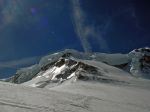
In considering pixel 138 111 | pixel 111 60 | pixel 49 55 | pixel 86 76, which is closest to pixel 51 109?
pixel 138 111

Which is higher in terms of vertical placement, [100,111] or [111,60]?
[111,60]

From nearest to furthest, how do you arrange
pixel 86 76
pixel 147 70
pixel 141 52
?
pixel 86 76, pixel 147 70, pixel 141 52

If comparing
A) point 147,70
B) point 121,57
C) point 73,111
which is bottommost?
point 73,111

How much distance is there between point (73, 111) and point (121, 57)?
15036cm

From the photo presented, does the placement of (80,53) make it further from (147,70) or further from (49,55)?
(147,70)

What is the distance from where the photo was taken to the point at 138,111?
17.3m

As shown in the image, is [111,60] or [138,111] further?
Answer: [111,60]

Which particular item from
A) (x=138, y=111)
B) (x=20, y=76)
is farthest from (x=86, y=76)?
(x=20, y=76)

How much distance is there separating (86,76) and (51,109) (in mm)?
48542

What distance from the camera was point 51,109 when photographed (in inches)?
475

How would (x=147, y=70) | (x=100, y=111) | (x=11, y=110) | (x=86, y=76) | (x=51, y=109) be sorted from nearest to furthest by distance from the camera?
(x=11, y=110) → (x=51, y=109) → (x=100, y=111) → (x=86, y=76) → (x=147, y=70)

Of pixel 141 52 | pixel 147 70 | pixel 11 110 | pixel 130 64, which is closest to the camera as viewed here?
pixel 11 110

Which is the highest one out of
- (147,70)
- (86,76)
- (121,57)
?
(121,57)

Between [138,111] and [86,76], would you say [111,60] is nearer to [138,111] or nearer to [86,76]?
[86,76]
